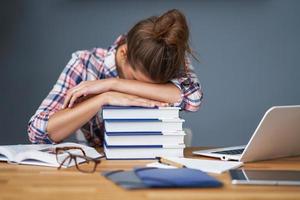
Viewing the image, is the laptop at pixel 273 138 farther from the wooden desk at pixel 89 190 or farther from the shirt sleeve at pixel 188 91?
the shirt sleeve at pixel 188 91

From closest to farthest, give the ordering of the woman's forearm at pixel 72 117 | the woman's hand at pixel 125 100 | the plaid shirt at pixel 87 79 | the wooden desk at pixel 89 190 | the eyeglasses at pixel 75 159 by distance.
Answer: the wooden desk at pixel 89 190 < the eyeglasses at pixel 75 159 < the woman's hand at pixel 125 100 < the woman's forearm at pixel 72 117 < the plaid shirt at pixel 87 79

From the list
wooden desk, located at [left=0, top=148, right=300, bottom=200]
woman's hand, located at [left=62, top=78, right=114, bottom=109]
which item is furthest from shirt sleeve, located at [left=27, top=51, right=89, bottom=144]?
wooden desk, located at [left=0, top=148, right=300, bottom=200]

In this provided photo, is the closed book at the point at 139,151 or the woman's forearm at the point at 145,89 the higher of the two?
the woman's forearm at the point at 145,89

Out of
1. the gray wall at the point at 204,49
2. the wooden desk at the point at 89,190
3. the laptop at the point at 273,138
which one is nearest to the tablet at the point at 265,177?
the wooden desk at the point at 89,190

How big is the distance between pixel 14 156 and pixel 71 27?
1.56 meters

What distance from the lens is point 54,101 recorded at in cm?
187

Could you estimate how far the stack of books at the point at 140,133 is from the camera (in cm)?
153

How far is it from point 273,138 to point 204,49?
1585 millimetres

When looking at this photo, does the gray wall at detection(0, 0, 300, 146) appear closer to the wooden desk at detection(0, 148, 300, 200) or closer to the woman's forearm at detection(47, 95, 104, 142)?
the woman's forearm at detection(47, 95, 104, 142)

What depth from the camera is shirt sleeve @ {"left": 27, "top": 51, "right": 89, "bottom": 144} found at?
70.9 inches

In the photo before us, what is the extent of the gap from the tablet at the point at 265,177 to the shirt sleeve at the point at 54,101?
76cm

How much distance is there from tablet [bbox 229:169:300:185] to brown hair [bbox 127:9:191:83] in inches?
19.8

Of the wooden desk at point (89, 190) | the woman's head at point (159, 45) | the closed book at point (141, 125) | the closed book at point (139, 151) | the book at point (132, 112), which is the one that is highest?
the woman's head at point (159, 45)

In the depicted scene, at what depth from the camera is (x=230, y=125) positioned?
3014mm
